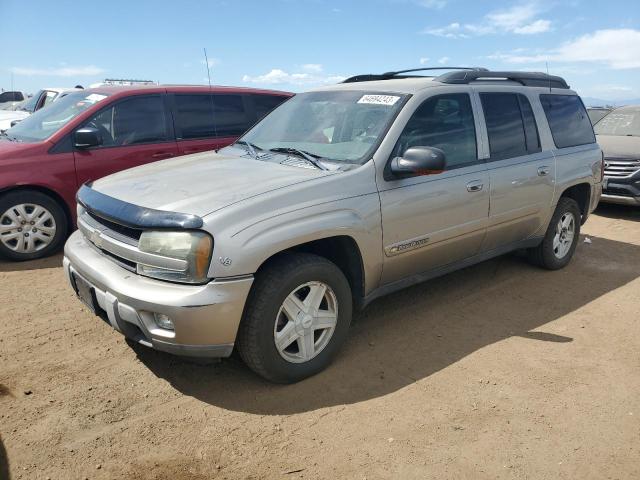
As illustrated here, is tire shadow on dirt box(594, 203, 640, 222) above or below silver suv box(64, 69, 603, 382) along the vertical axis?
below

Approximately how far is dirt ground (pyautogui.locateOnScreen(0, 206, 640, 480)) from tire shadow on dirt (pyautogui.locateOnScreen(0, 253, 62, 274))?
0.77 metres

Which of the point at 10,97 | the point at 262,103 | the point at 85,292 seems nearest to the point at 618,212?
the point at 262,103

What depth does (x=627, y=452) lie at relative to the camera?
2.67m

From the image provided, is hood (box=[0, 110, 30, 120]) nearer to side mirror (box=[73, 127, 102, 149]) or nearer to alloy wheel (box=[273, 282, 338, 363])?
side mirror (box=[73, 127, 102, 149])

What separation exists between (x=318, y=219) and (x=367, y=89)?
1461 millimetres

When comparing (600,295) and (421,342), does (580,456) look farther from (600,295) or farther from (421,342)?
(600,295)

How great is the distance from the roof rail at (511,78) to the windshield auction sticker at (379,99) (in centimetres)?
54

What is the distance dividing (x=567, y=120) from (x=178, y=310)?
4335mm

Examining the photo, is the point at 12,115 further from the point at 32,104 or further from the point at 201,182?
the point at 201,182

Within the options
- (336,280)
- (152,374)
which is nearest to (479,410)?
(336,280)

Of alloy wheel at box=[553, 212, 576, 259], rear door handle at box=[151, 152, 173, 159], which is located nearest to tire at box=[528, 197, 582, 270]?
Result: alloy wheel at box=[553, 212, 576, 259]

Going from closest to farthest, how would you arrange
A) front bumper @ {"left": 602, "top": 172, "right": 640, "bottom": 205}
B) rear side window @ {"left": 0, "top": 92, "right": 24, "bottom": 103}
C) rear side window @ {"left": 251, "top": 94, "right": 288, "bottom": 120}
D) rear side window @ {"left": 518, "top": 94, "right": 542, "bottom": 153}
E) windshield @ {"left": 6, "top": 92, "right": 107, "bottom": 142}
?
rear side window @ {"left": 518, "top": 94, "right": 542, "bottom": 153} → windshield @ {"left": 6, "top": 92, "right": 107, "bottom": 142} → rear side window @ {"left": 251, "top": 94, "right": 288, "bottom": 120} → front bumper @ {"left": 602, "top": 172, "right": 640, "bottom": 205} → rear side window @ {"left": 0, "top": 92, "right": 24, "bottom": 103}

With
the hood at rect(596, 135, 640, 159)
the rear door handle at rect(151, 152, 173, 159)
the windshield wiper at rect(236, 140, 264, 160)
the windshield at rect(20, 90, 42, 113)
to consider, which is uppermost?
the windshield at rect(20, 90, 42, 113)

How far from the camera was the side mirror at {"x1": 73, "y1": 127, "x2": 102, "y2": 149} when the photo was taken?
17.7 feet
